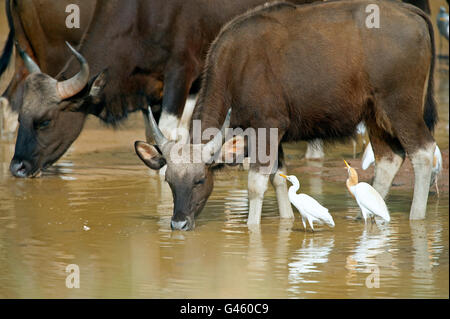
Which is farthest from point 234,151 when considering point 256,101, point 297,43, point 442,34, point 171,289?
point 442,34

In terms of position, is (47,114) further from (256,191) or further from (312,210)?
(312,210)

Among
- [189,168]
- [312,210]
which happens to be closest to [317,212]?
[312,210]

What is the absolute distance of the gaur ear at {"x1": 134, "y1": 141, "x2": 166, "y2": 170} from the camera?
8502 millimetres

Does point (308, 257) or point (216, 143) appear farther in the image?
point (216, 143)

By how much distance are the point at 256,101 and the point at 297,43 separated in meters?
0.65

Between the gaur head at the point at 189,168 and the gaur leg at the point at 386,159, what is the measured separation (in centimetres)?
146

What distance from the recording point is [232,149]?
836cm

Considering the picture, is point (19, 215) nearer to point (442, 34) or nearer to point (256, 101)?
point (256, 101)

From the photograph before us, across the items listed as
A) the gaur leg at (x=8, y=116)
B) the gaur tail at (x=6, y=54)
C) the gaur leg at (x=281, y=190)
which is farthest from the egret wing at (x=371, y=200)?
the gaur tail at (x=6, y=54)

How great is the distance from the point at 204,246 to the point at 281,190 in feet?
4.34

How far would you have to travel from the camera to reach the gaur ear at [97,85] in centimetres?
1017

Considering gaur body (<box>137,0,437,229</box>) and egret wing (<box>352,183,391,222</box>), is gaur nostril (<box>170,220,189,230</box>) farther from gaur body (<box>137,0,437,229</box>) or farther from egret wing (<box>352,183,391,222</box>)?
egret wing (<box>352,183,391,222</box>)

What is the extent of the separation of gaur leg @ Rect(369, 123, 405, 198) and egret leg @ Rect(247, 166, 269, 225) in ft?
3.72

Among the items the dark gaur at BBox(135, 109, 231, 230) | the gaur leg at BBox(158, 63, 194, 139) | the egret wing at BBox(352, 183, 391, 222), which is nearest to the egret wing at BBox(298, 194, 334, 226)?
the egret wing at BBox(352, 183, 391, 222)
